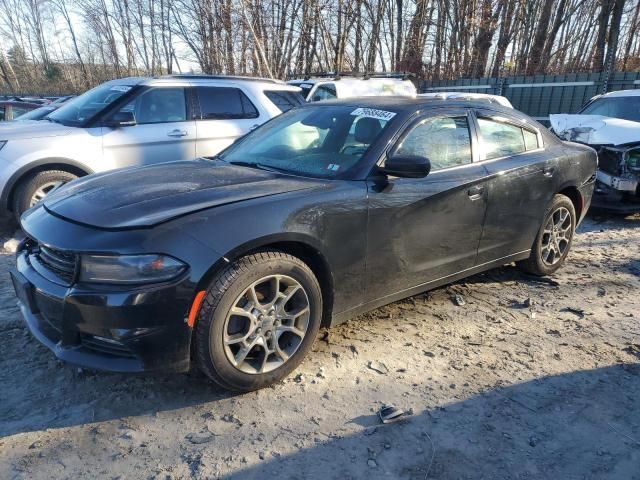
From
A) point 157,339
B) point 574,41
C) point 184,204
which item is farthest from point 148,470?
point 574,41

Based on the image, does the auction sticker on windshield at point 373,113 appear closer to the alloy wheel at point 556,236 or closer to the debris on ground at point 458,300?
the debris on ground at point 458,300

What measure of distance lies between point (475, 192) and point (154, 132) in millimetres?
4102

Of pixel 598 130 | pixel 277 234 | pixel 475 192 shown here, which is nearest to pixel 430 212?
pixel 475 192

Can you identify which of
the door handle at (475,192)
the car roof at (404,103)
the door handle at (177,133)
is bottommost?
the door handle at (475,192)

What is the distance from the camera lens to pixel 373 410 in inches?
105

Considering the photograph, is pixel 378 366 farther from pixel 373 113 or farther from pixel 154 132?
pixel 154 132

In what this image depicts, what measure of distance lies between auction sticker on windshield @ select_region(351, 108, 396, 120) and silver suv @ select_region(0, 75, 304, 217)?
10.8ft

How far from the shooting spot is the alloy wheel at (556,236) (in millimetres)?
4457

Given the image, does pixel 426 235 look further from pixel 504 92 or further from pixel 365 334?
pixel 504 92

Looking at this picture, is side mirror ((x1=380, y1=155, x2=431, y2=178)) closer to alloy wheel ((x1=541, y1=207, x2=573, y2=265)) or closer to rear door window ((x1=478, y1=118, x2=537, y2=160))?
rear door window ((x1=478, y1=118, x2=537, y2=160))

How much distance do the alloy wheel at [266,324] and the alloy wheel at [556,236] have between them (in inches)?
105

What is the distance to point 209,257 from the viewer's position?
2430 millimetres

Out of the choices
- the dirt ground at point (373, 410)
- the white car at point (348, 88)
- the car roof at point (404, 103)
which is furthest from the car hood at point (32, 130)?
the white car at point (348, 88)

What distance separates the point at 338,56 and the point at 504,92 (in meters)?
7.57
